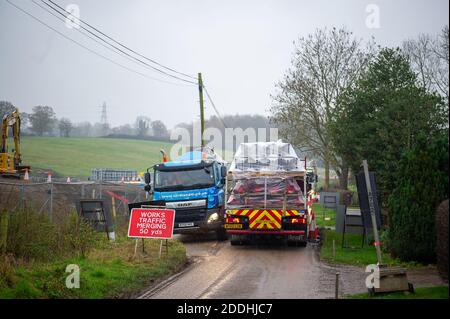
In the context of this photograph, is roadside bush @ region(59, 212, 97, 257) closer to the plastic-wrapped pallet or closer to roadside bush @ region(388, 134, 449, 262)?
the plastic-wrapped pallet

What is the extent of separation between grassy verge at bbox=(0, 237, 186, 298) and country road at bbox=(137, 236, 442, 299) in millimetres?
465

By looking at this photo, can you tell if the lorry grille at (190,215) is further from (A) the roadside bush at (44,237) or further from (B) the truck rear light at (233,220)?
(A) the roadside bush at (44,237)

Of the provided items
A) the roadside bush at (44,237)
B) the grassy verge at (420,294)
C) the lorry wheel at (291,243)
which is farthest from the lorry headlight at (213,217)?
the grassy verge at (420,294)

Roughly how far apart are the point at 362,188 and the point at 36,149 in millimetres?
63002

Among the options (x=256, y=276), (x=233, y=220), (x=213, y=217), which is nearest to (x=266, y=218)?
(x=233, y=220)

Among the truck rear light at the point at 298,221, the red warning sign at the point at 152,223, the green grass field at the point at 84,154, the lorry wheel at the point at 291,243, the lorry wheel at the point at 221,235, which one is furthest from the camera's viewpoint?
the green grass field at the point at 84,154

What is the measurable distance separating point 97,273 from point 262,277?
410 cm

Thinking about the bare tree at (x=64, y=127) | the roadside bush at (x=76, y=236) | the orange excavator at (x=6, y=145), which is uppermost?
the bare tree at (x=64, y=127)

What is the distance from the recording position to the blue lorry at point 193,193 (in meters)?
23.1

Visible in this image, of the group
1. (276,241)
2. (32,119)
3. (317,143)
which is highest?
(32,119)

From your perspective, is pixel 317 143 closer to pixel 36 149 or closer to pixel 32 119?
pixel 36 149

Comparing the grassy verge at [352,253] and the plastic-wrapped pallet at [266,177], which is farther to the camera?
the plastic-wrapped pallet at [266,177]
